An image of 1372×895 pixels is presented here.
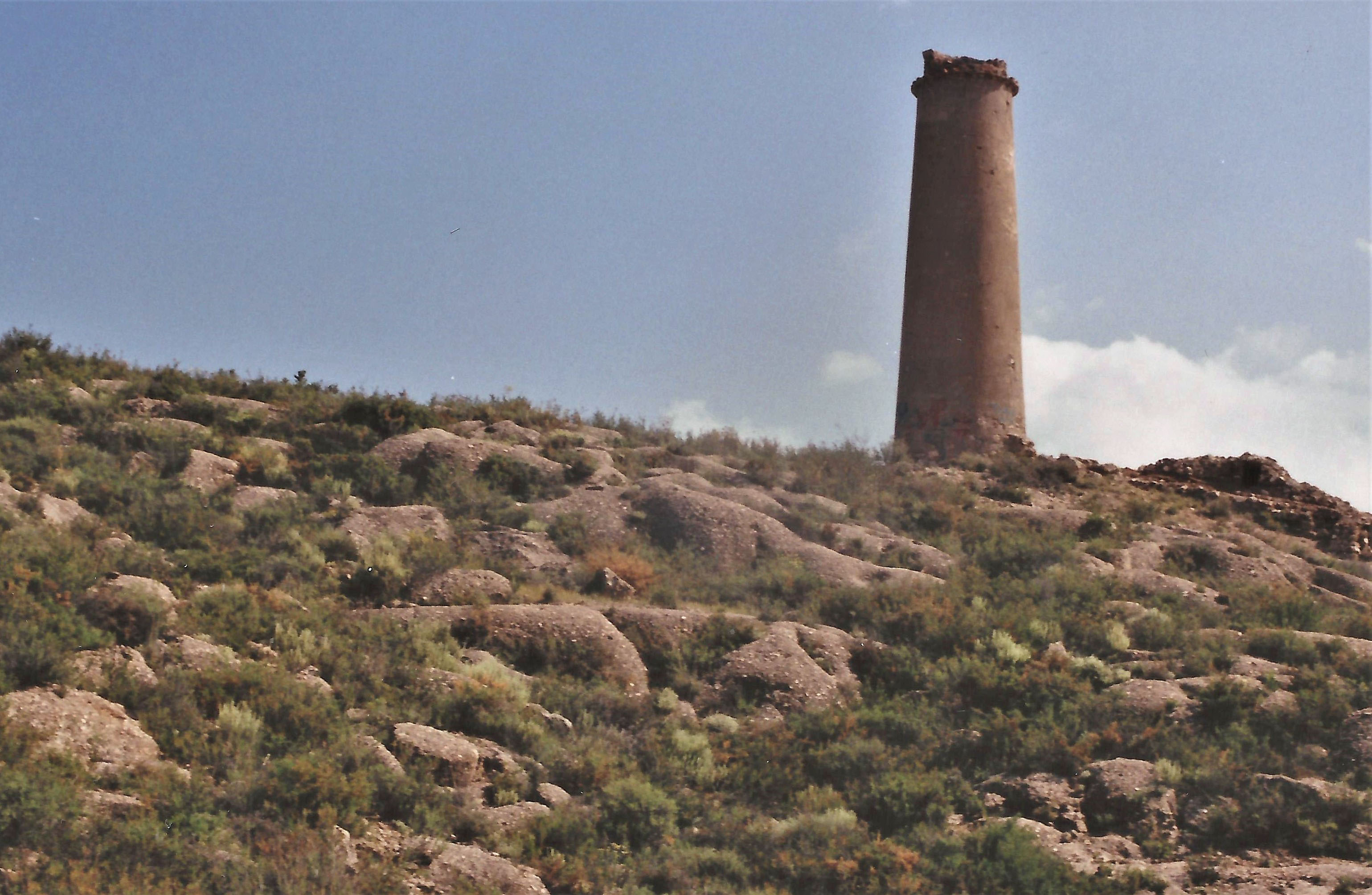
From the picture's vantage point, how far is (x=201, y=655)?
34.3ft

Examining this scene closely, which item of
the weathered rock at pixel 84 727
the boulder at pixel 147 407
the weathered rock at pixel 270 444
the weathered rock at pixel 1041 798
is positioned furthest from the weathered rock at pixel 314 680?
the boulder at pixel 147 407

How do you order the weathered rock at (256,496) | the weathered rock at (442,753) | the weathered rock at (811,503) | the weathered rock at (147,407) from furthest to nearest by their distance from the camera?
the weathered rock at (811,503) → the weathered rock at (147,407) → the weathered rock at (256,496) → the weathered rock at (442,753)

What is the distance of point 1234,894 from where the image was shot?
8.84 meters

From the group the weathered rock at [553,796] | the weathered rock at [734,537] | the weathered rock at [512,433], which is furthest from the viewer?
the weathered rock at [512,433]

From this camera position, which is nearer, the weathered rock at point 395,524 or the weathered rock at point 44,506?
the weathered rock at point 44,506

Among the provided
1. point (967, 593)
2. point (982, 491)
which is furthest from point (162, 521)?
point (982, 491)

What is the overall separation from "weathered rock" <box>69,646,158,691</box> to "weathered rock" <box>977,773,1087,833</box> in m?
7.14

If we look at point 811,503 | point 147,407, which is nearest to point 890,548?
point 811,503

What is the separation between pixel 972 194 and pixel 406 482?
11.0 metres

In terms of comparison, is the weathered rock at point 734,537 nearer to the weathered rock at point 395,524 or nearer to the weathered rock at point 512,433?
the weathered rock at point 512,433

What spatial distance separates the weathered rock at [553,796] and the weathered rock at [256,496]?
6.20 metres

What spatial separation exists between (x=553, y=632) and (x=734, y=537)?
4.02 metres

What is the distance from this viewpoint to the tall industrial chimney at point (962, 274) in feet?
67.4

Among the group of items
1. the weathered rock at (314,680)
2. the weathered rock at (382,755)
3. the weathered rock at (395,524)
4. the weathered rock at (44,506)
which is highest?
the weathered rock at (395,524)
